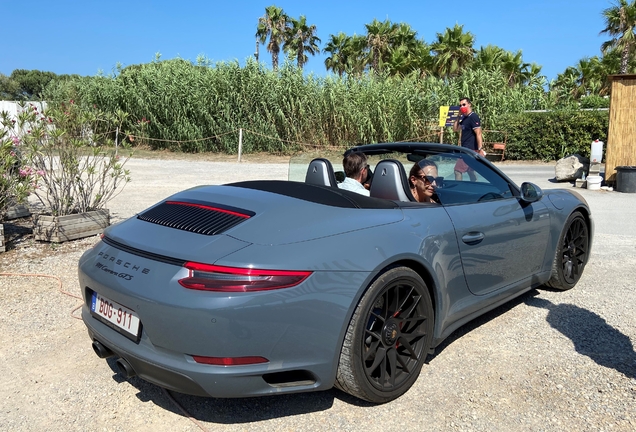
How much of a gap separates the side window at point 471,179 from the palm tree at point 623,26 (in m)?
35.7

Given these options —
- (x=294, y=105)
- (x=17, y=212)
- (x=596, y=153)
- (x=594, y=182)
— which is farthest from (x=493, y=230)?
(x=294, y=105)

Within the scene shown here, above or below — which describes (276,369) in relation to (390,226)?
below

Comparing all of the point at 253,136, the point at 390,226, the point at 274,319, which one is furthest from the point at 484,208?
the point at 253,136

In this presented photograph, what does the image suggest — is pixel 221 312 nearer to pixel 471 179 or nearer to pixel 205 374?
pixel 205 374

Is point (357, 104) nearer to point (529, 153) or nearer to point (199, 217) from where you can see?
point (529, 153)

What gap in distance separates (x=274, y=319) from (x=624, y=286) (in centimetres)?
398

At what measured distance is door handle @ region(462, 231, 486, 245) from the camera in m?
3.22

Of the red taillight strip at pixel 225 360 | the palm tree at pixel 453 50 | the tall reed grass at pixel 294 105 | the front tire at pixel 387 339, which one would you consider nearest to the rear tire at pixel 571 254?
the front tire at pixel 387 339

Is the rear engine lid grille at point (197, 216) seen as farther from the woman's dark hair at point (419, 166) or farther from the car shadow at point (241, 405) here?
the woman's dark hair at point (419, 166)

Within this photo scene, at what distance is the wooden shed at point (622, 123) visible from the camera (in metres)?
11.9

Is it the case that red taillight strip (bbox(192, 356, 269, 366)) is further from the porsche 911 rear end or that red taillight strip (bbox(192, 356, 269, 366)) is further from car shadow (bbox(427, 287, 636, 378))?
car shadow (bbox(427, 287, 636, 378))

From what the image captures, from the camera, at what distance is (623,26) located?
111 feet

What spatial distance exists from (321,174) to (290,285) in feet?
4.95

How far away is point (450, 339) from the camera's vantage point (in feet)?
12.1
